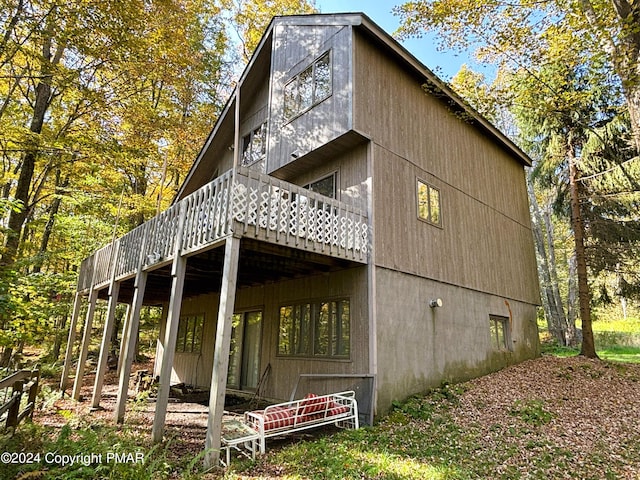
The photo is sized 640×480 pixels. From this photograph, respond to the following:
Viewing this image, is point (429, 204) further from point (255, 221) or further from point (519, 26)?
point (255, 221)

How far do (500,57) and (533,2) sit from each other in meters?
2.07

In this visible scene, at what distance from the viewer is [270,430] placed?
19.0 ft

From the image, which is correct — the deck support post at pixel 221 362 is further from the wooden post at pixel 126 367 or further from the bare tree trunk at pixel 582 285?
the bare tree trunk at pixel 582 285

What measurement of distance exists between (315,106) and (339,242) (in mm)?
4124

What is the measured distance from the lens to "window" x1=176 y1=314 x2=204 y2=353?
1366cm

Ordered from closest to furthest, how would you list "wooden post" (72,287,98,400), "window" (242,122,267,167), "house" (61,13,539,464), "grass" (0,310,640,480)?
"grass" (0,310,640,480) → "house" (61,13,539,464) → "wooden post" (72,287,98,400) → "window" (242,122,267,167)

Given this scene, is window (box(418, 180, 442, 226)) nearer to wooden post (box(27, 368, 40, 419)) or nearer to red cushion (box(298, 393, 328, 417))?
red cushion (box(298, 393, 328, 417))

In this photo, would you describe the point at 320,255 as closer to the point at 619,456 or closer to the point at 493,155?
the point at 619,456

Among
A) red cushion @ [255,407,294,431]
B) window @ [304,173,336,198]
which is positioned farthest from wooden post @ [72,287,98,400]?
window @ [304,173,336,198]

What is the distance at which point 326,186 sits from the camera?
32.4 feet

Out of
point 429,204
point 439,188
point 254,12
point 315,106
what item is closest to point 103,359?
point 315,106

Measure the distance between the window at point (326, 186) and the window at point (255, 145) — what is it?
273 cm

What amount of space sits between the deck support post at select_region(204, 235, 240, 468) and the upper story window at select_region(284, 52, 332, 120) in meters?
5.49

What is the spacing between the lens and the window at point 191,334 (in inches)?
538
